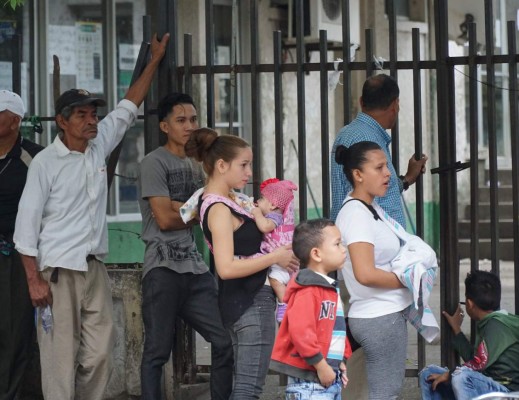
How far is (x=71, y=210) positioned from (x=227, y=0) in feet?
23.2

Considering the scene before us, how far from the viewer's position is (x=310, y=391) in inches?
189

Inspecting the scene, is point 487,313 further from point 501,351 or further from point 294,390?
point 294,390

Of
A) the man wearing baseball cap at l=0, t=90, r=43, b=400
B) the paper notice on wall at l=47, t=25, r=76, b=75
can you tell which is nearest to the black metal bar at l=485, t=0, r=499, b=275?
the man wearing baseball cap at l=0, t=90, r=43, b=400

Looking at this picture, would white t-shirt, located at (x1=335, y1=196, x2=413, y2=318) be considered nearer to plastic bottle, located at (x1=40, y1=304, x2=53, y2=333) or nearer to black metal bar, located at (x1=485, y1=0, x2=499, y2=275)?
black metal bar, located at (x1=485, y1=0, x2=499, y2=275)

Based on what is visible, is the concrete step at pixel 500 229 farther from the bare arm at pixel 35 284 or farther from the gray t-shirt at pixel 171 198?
the bare arm at pixel 35 284

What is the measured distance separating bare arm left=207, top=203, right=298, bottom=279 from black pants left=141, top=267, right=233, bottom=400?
0.82 meters

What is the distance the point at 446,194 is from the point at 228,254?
1.60 meters

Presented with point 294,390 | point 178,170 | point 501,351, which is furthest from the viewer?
point 178,170

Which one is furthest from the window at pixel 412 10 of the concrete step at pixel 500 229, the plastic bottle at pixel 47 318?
the plastic bottle at pixel 47 318

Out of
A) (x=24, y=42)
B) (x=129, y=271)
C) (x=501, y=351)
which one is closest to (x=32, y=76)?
(x=24, y=42)

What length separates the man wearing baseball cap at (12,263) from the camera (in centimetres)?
625

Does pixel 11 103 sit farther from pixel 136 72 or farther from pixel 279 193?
pixel 279 193

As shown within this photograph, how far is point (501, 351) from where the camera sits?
18.7ft

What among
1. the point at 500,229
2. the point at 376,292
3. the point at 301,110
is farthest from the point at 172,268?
the point at 500,229
